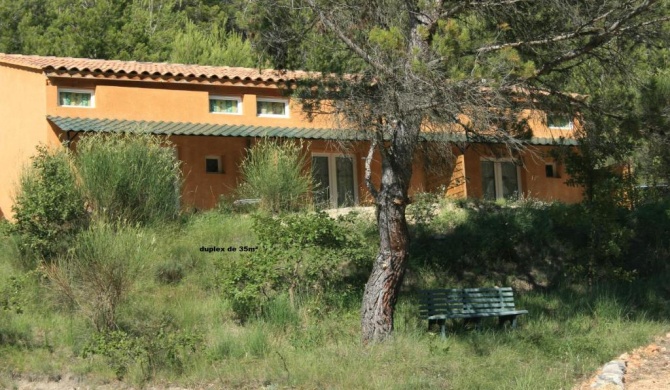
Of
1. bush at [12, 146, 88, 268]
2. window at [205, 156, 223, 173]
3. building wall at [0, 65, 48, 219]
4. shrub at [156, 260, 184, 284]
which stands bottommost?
shrub at [156, 260, 184, 284]

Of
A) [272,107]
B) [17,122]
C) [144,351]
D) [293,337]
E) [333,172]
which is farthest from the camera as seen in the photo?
[333,172]

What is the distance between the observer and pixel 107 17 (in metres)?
31.8

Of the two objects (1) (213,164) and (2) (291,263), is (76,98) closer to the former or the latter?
(1) (213,164)

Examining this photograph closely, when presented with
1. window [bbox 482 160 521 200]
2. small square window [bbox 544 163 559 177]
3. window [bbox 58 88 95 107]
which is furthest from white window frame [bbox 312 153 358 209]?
small square window [bbox 544 163 559 177]

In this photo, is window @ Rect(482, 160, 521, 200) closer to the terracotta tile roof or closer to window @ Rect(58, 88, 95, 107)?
the terracotta tile roof

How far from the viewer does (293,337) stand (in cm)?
1322

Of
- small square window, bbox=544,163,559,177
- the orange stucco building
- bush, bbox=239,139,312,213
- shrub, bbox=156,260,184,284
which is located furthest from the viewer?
small square window, bbox=544,163,559,177

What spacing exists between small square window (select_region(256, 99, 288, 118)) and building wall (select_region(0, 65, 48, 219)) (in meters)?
5.17

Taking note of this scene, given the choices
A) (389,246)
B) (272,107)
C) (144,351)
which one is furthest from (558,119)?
(272,107)

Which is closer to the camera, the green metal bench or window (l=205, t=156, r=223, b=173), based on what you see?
the green metal bench

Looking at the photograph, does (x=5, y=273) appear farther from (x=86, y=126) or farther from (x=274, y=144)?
(x=274, y=144)

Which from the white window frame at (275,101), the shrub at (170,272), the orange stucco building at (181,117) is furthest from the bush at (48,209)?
the white window frame at (275,101)

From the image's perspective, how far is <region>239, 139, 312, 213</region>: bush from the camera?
19.7m

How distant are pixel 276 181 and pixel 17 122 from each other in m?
6.91
